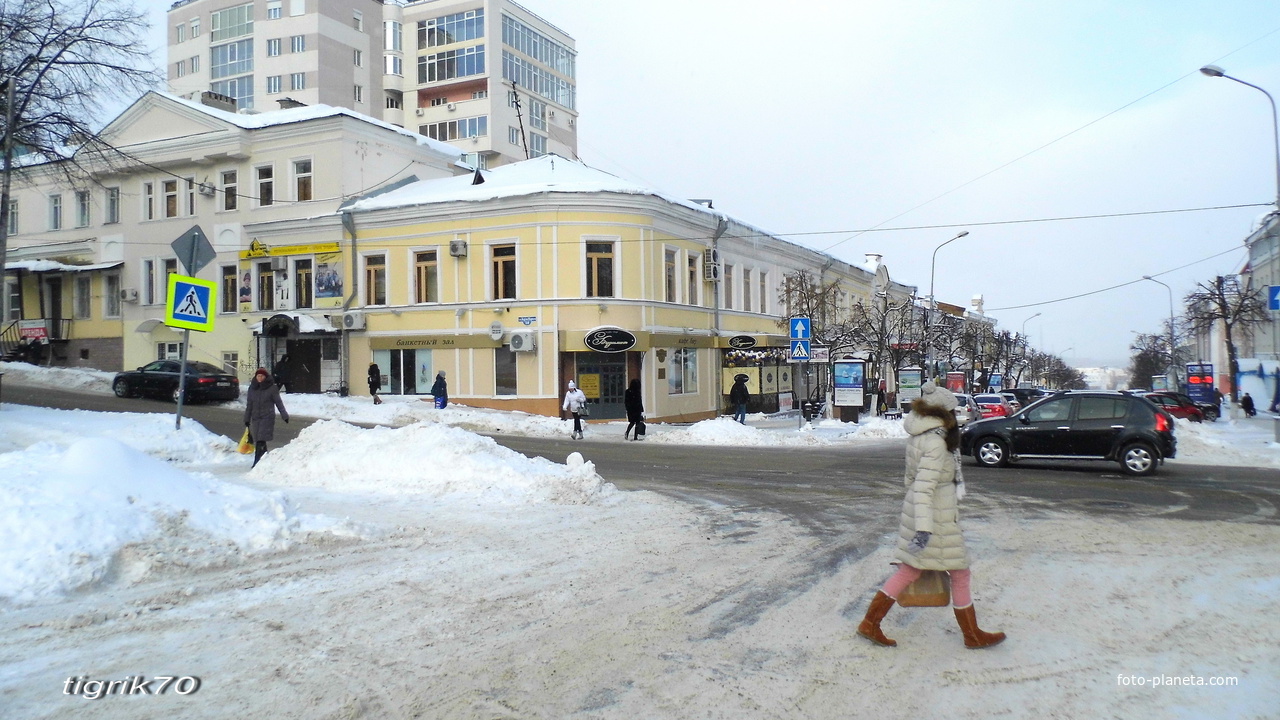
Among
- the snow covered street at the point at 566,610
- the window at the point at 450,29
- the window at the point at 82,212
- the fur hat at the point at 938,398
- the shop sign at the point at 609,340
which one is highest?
the window at the point at 450,29

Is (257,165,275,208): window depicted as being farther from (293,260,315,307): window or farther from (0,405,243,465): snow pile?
(0,405,243,465): snow pile

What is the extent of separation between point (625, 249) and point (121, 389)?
60.5 feet

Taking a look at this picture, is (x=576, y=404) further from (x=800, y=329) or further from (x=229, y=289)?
(x=229, y=289)

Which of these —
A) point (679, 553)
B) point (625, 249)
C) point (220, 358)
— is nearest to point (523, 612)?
point (679, 553)

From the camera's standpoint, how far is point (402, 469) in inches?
504

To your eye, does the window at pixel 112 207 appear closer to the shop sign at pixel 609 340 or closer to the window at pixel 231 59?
the shop sign at pixel 609 340

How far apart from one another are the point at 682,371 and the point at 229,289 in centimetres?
1992

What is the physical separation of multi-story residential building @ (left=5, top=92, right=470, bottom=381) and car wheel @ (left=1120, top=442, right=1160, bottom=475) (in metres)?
28.0

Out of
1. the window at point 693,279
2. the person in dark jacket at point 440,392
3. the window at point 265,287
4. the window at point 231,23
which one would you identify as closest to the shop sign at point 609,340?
the window at point 693,279

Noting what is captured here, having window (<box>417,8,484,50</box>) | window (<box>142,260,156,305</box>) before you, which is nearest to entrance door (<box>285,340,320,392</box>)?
window (<box>142,260,156,305</box>)

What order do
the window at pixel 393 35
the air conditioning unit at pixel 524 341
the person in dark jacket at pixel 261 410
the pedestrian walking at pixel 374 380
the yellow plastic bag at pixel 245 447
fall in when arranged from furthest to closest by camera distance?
the window at pixel 393 35 < the pedestrian walking at pixel 374 380 < the air conditioning unit at pixel 524 341 < the yellow plastic bag at pixel 245 447 < the person in dark jacket at pixel 261 410

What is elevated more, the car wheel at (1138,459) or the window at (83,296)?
the window at (83,296)

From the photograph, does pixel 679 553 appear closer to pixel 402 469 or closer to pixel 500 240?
pixel 402 469

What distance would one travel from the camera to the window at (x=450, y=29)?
65.4m
